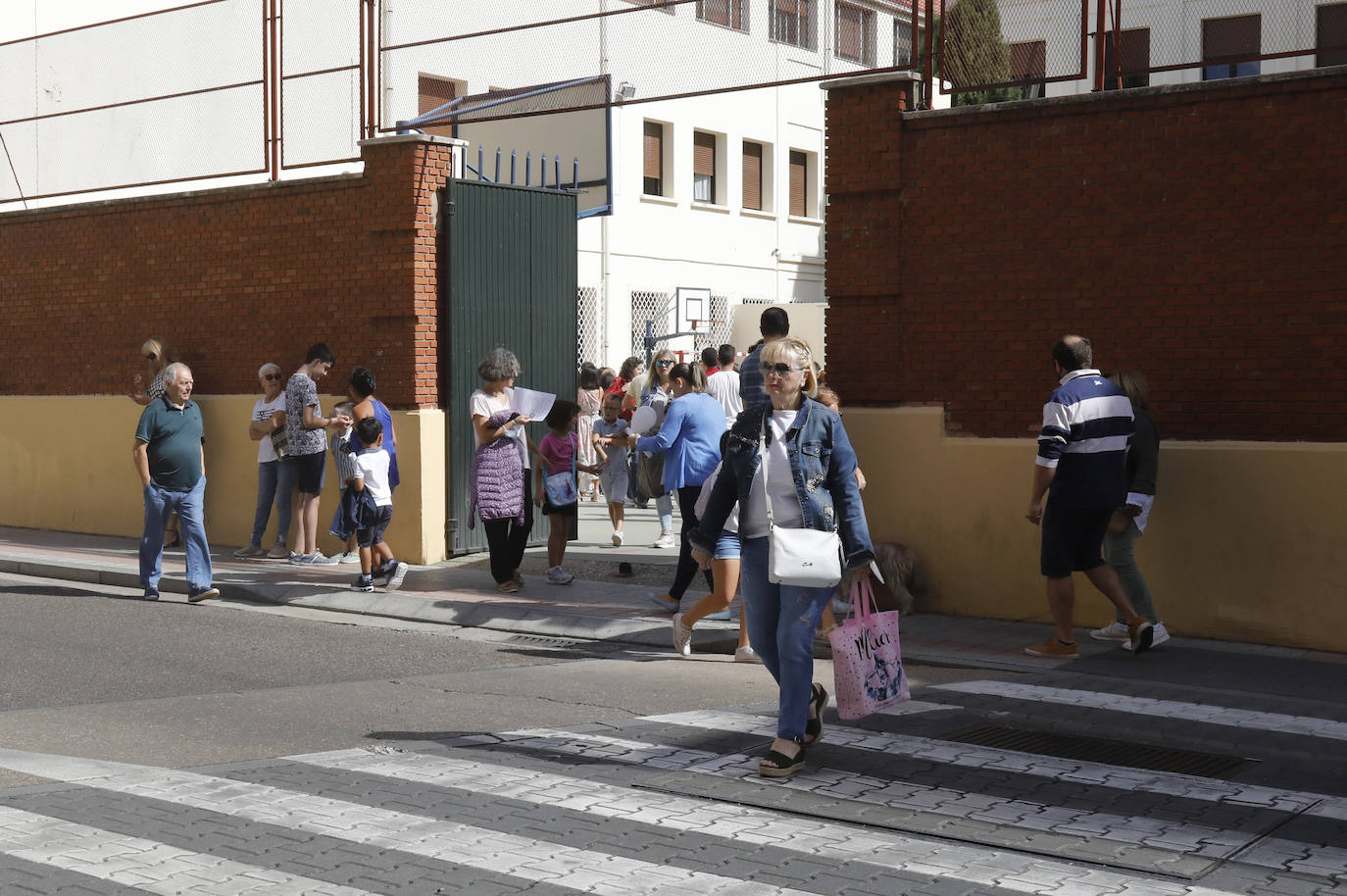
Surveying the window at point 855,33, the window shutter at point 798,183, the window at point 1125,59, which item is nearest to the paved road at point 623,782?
the window at point 1125,59

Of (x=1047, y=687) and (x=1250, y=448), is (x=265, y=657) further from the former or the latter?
(x=1250, y=448)

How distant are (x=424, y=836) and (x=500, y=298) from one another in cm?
985

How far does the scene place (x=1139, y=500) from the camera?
392 inches

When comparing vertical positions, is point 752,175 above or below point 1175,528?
above

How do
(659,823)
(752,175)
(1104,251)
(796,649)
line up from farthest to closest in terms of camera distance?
1. (752,175)
2. (1104,251)
3. (796,649)
4. (659,823)

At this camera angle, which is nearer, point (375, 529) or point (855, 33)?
point (375, 529)

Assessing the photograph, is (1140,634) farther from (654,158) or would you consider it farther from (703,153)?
(703,153)

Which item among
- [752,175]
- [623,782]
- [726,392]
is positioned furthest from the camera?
[752,175]

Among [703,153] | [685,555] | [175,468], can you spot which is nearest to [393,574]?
[175,468]

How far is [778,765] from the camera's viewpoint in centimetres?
653

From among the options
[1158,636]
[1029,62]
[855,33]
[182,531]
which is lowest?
[1158,636]

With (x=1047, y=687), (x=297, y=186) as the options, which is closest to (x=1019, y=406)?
(x=1047, y=687)

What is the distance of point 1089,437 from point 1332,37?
3.34 metres

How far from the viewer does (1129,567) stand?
9953 millimetres
